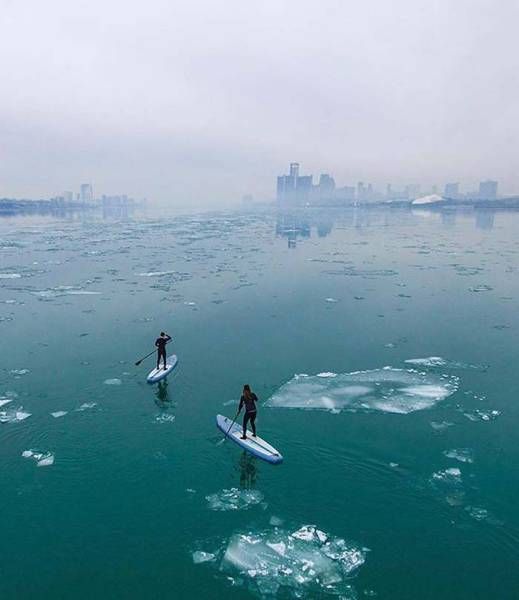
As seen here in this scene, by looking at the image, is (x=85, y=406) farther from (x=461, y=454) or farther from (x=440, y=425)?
(x=461, y=454)

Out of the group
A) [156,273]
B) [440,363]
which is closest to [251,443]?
[440,363]

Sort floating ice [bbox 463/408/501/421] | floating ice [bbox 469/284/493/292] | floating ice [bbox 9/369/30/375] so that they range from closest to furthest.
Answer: floating ice [bbox 463/408/501/421], floating ice [bbox 9/369/30/375], floating ice [bbox 469/284/493/292]

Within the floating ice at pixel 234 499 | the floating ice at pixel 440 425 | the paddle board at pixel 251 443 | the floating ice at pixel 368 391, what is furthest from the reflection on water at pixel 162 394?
the floating ice at pixel 440 425

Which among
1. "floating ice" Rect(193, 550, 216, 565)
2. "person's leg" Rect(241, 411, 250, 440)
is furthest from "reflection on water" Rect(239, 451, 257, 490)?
"floating ice" Rect(193, 550, 216, 565)

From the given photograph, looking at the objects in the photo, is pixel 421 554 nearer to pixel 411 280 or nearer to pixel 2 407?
pixel 2 407

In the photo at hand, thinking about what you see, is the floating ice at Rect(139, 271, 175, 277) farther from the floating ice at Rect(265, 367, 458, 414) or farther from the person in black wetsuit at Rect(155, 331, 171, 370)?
the floating ice at Rect(265, 367, 458, 414)

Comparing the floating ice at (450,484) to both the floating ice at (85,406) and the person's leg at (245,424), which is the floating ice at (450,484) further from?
the floating ice at (85,406)

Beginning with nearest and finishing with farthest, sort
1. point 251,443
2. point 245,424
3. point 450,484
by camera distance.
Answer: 1. point 450,484
2. point 251,443
3. point 245,424
